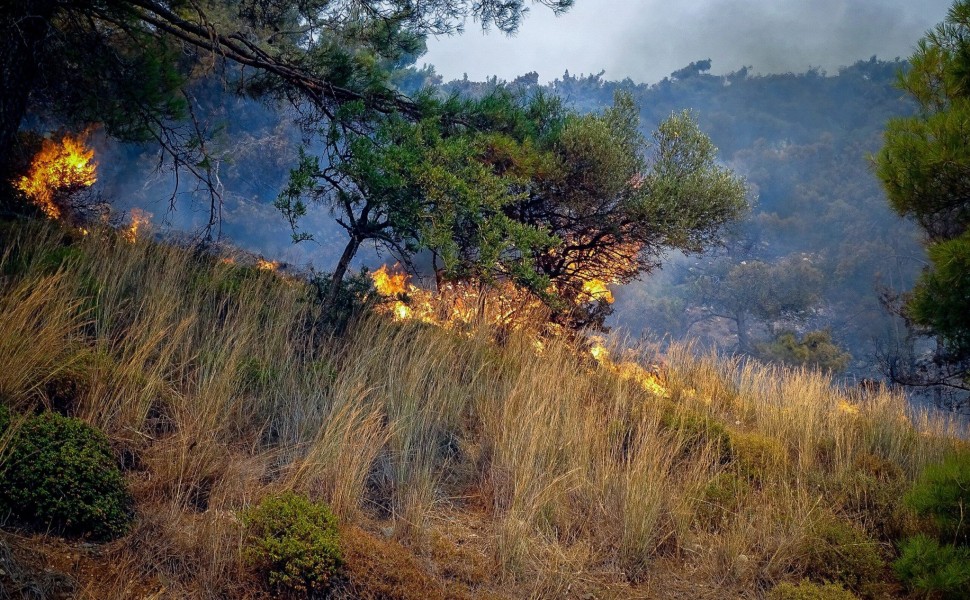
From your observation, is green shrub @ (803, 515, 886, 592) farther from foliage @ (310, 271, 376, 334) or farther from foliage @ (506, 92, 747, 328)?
foliage @ (506, 92, 747, 328)

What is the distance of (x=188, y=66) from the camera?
40.4 ft

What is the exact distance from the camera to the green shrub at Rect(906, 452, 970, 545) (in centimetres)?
378

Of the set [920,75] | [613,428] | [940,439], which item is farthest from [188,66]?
[940,439]

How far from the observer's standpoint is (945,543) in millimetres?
4066

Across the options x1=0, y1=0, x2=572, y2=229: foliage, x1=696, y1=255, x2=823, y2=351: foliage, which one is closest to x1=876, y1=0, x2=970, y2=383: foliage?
x1=0, y1=0, x2=572, y2=229: foliage

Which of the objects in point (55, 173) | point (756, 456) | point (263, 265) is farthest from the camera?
point (55, 173)

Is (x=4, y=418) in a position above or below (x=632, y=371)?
below

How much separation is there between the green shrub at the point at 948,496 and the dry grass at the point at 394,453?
68 centimetres

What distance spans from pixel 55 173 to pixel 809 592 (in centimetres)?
1363

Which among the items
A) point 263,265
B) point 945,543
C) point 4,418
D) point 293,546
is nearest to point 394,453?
point 293,546

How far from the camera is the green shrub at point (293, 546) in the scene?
9.25ft

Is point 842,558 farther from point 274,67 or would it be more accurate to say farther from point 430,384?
point 274,67

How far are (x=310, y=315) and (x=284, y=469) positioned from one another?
284 centimetres

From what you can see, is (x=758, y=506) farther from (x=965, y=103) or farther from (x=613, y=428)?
(x=965, y=103)
